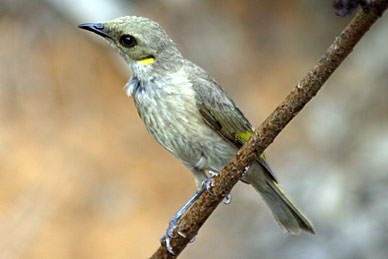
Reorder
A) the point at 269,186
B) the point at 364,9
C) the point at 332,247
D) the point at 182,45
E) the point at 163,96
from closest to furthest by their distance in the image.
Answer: the point at 364,9 → the point at 163,96 → the point at 269,186 → the point at 332,247 → the point at 182,45

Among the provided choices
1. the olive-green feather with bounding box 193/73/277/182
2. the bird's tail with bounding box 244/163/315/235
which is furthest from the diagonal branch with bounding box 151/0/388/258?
the bird's tail with bounding box 244/163/315/235

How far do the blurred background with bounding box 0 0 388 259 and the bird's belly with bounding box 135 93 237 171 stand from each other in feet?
10.1

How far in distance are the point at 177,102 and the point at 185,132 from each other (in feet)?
0.61

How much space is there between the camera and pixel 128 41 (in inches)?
132

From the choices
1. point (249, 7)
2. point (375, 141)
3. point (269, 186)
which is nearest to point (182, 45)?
point (249, 7)

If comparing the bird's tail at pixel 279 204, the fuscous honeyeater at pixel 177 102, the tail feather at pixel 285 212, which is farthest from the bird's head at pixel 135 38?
the tail feather at pixel 285 212

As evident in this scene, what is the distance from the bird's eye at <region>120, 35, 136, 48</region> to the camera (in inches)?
132

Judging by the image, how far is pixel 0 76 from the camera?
6770 millimetres

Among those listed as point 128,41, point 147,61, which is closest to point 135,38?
point 128,41

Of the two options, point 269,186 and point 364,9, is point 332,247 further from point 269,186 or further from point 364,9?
point 364,9

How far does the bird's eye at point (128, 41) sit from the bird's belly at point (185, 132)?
1.12 ft

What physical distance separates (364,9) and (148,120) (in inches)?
73.1

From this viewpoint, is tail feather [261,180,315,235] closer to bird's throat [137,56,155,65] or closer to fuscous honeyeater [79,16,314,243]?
fuscous honeyeater [79,16,314,243]

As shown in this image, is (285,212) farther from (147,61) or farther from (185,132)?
(147,61)
